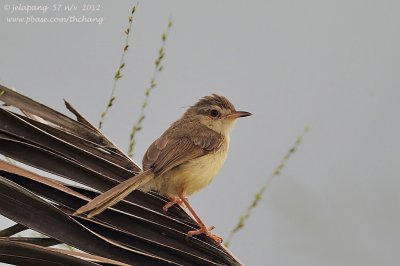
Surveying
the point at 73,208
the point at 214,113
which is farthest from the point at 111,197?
the point at 214,113

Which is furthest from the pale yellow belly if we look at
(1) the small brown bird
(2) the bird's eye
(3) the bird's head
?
(2) the bird's eye

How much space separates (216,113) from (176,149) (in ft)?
3.66

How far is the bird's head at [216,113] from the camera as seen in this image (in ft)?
17.0

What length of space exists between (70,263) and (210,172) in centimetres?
229

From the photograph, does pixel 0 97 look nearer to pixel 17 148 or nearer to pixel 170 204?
pixel 17 148

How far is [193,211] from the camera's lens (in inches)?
171

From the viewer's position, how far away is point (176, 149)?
4223mm

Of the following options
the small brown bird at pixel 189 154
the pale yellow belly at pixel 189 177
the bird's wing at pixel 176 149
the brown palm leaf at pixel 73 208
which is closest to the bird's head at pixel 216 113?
the small brown bird at pixel 189 154

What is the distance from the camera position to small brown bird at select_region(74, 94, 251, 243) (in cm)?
392

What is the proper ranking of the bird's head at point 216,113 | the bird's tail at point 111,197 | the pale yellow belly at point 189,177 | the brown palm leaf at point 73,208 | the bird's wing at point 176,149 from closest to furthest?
the brown palm leaf at point 73,208 < the bird's tail at point 111,197 < the bird's wing at point 176,149 < the pale yellow belly at point 189,177 < the bird's head at point 216,113

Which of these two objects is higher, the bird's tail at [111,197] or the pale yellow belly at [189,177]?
the pale yellow belly at [189,177]

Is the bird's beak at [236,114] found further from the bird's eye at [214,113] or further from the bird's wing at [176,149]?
the bird's wing at [176,149]

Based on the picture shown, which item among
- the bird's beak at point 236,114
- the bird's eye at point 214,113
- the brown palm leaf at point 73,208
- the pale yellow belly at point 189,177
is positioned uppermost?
the bird's beak at point 236,114

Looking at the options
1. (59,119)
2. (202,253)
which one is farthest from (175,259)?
(59,119)
